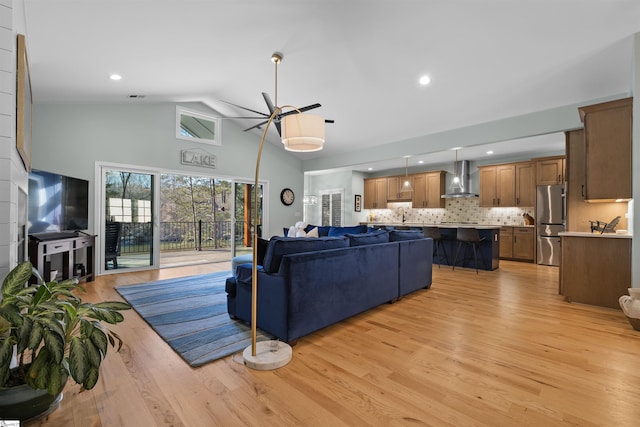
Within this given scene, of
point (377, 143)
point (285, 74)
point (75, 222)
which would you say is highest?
point (285, 74)

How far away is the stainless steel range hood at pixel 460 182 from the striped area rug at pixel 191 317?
19.0 ft

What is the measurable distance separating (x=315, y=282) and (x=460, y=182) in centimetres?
646

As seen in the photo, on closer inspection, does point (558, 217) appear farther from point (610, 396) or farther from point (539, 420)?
point (539, 420)

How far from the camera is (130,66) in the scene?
3.84 metres

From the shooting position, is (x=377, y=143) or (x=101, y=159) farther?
(x=377, y=143)

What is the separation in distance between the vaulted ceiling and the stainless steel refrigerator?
2671 mm

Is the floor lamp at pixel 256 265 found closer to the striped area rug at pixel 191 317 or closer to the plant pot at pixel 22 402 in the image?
the striped area rug at pixel 191 317

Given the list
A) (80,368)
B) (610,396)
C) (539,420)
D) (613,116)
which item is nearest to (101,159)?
(80,368)

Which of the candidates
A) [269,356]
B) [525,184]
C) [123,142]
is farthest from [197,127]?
[525,184]

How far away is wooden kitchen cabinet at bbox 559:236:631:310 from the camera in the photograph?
3.30 m

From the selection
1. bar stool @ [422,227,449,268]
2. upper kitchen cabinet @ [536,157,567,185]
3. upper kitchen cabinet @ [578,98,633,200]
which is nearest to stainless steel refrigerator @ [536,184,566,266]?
upper kitchen cabinet @ [536,157,567,185]

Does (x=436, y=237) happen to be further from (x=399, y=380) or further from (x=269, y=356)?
(x=269, y=356)

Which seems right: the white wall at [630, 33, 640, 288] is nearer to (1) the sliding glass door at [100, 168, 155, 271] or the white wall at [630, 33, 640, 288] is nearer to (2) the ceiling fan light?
(2) the ceiling fan light

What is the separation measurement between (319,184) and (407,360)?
842cm
